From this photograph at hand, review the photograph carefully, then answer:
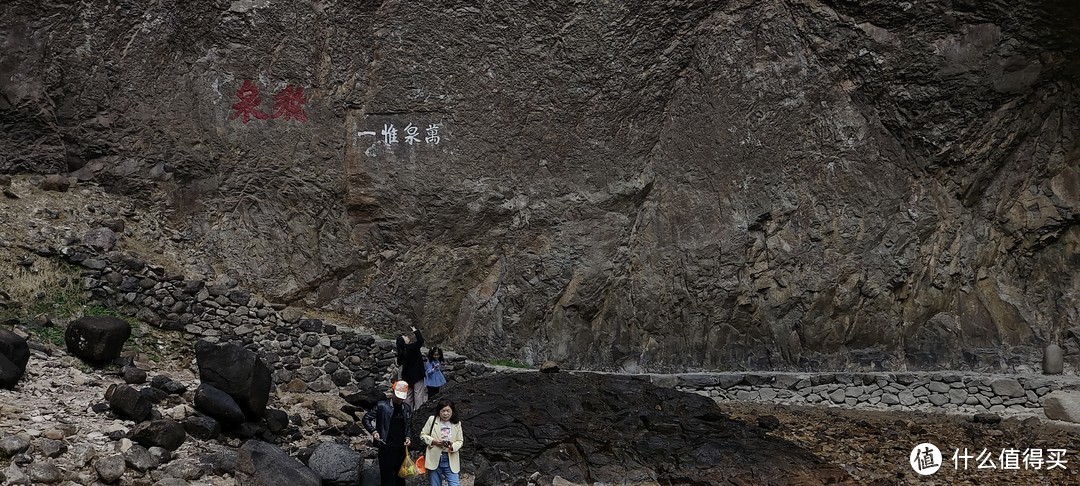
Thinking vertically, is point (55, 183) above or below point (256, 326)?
above

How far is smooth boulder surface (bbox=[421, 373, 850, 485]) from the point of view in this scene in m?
8.60

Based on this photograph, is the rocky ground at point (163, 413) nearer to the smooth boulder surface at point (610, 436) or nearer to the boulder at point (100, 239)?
the boulder at point (100, 239)

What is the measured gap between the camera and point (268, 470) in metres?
7.23

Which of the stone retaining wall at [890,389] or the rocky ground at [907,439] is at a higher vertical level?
the stone retaining wall at [890,389]

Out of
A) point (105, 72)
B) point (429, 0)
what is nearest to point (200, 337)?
point (105, 72)

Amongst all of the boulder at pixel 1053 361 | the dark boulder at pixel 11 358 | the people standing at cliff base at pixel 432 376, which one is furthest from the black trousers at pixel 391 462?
the boulder at pixel 1053 361

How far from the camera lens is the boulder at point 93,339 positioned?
363 inches

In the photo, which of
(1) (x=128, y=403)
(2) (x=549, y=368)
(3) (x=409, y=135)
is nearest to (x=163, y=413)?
(1) (x=128, y=403)

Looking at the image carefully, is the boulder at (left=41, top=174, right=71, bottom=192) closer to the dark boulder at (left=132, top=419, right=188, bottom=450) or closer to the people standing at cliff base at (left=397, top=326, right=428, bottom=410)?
the dark boulder at (left=132, top=419, right=188, bottom=450)

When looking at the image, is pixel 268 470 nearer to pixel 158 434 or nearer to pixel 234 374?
pixel 158 434

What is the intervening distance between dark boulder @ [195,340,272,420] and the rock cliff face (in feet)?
12.3

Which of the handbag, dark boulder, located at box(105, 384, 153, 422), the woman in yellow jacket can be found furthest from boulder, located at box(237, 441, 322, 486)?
the woman in yellow jacket

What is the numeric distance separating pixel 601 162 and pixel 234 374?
6.92 metres

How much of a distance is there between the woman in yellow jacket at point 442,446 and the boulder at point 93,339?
488 centimetres
